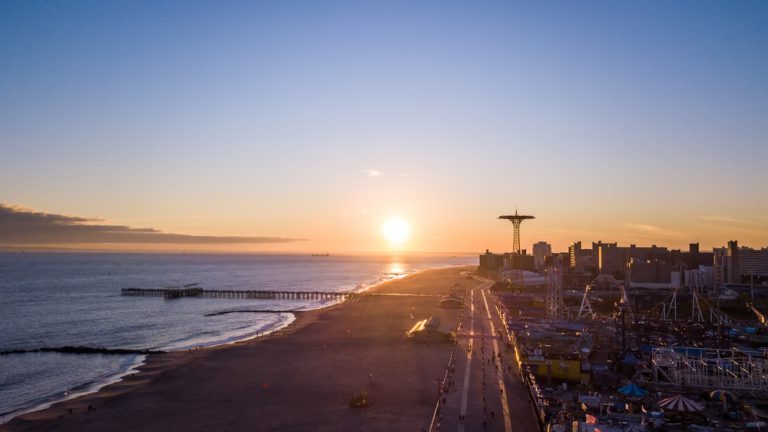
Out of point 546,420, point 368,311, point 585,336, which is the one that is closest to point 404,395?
point 546,420

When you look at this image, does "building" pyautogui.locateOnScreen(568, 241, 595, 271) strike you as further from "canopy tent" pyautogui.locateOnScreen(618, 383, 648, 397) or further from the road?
"canopy tent" pyautogui.locateOnScreen(618, 383, 648, 397)

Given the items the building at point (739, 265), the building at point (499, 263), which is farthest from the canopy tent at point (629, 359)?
the building at point (499, 263)

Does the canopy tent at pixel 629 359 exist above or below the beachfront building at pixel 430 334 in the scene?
above

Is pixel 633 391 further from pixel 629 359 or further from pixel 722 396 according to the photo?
pixel 629 359

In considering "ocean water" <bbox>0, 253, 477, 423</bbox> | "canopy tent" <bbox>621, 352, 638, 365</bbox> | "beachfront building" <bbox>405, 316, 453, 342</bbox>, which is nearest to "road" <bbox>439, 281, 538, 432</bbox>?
"beachfront building" <bbox>405, 316, 453, 342</bbox>

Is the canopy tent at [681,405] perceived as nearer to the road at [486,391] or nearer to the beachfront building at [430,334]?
the road at [486,391]

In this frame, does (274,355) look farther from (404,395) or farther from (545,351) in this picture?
(545,351)
